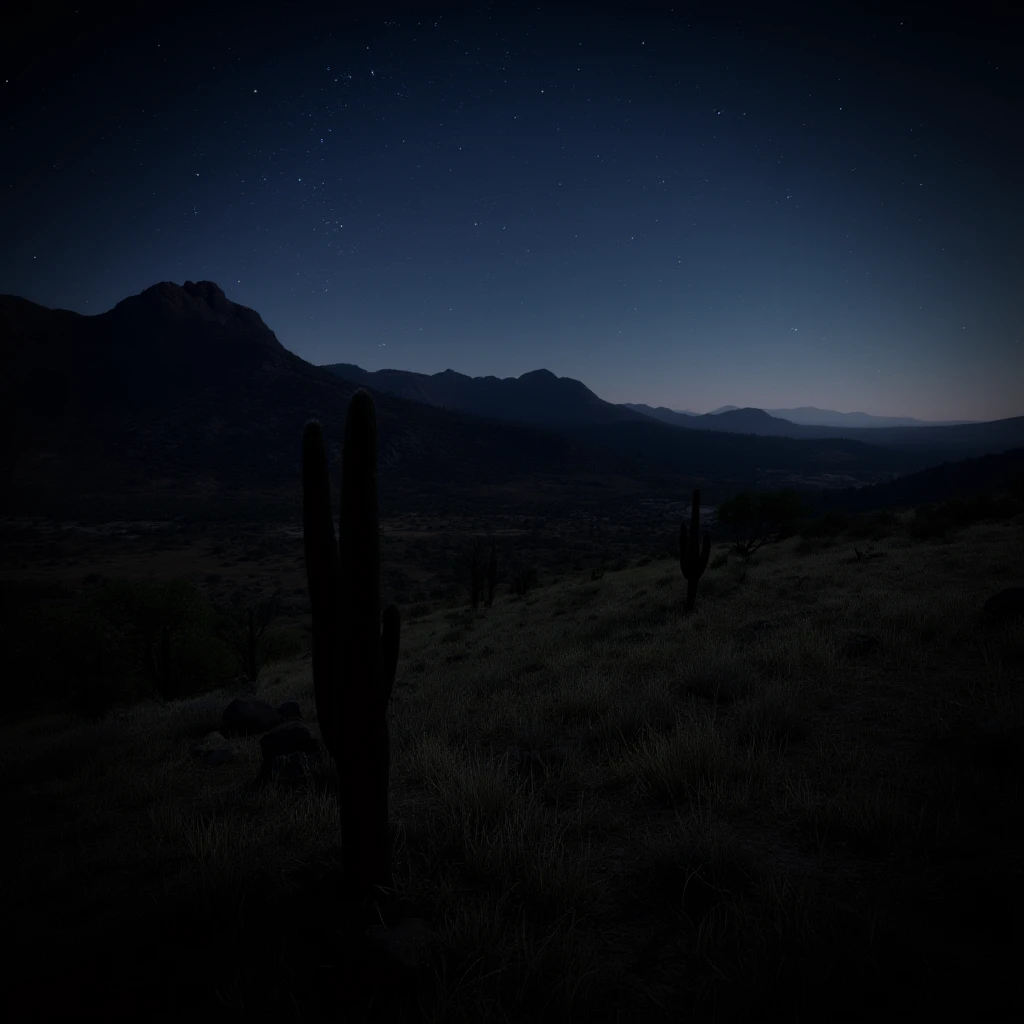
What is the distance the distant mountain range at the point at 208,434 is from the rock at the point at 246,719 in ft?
254

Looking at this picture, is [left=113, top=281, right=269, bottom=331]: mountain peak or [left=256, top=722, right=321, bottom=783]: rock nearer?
[left=256, top=722, right=321, bottom=783]: rock

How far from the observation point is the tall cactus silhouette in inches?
130

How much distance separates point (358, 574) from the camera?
3.43 meters

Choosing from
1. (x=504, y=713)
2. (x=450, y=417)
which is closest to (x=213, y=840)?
(x=504, y=713)

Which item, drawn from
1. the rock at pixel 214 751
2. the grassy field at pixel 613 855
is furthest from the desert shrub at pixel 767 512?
the rock at pixel 214 751

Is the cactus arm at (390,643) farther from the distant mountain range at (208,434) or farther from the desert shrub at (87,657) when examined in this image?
the distant mountain range at (208,434)

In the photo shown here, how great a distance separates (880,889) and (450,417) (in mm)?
150144

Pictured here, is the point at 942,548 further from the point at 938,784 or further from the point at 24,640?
the point at 24,640

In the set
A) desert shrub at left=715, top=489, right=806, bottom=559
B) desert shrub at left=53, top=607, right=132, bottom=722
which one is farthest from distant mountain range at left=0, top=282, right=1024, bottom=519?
desert shrub at left=715, top=489, right=806, bottom=559

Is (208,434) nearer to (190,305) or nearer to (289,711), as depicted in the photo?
(190,305)

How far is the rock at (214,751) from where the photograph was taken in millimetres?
6848

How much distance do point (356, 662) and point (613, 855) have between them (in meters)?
2.31

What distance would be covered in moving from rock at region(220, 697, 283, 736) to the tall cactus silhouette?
5918mm

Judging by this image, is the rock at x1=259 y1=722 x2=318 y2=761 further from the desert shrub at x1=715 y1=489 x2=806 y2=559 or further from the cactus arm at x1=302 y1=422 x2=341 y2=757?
the desert shrub at x1=715 y1=489 x2=806 y2=559
